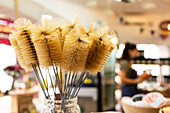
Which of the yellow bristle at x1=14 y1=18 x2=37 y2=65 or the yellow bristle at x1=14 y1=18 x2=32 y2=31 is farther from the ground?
the yellow bristle at x1=14 y1=18 x2=32 y2=31

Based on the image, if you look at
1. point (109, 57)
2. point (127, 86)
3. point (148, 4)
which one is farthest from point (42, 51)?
point (148, 4)

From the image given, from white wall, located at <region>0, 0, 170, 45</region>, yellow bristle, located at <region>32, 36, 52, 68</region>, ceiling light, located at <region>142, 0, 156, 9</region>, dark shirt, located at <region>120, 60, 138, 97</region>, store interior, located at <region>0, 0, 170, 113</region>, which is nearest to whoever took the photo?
yellow bristle, located at <region>32, 36, 52, 68</region>

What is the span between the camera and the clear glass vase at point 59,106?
0.86m

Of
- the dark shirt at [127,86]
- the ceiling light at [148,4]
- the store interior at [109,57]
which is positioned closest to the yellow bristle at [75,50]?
the store interior at [109,57]

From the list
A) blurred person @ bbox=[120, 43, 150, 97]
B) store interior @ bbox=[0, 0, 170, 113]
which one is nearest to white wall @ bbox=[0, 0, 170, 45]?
store interior @ bbox=[0, 0, 170, 113]

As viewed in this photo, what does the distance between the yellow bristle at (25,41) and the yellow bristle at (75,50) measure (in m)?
0.14

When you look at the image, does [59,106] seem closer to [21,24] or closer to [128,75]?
[21,24]

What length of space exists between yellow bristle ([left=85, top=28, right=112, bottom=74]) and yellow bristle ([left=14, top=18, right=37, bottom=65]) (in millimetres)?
232

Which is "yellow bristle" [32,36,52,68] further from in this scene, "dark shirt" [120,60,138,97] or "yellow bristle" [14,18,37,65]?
"dark shirt" [120,60,138,97]

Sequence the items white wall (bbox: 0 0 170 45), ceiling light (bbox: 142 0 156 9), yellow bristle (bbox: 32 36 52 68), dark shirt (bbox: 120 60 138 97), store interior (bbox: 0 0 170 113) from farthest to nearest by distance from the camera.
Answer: ceiling light (bbox: 142 0 156 9) → white wall (bbox: 0 0 170 45) → dark shirt (bbox: 120 60 138 97) → store interior (bbox: 0 0 170 113) → yellow bristle (bbox: 32 36 52 68)

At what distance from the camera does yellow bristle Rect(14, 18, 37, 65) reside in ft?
2.70

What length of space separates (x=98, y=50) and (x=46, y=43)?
0.71ft

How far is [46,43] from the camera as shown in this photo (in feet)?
2.52

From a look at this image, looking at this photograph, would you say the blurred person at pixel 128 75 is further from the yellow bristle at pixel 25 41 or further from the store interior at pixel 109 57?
the yellow bristle at pixel 25 41
